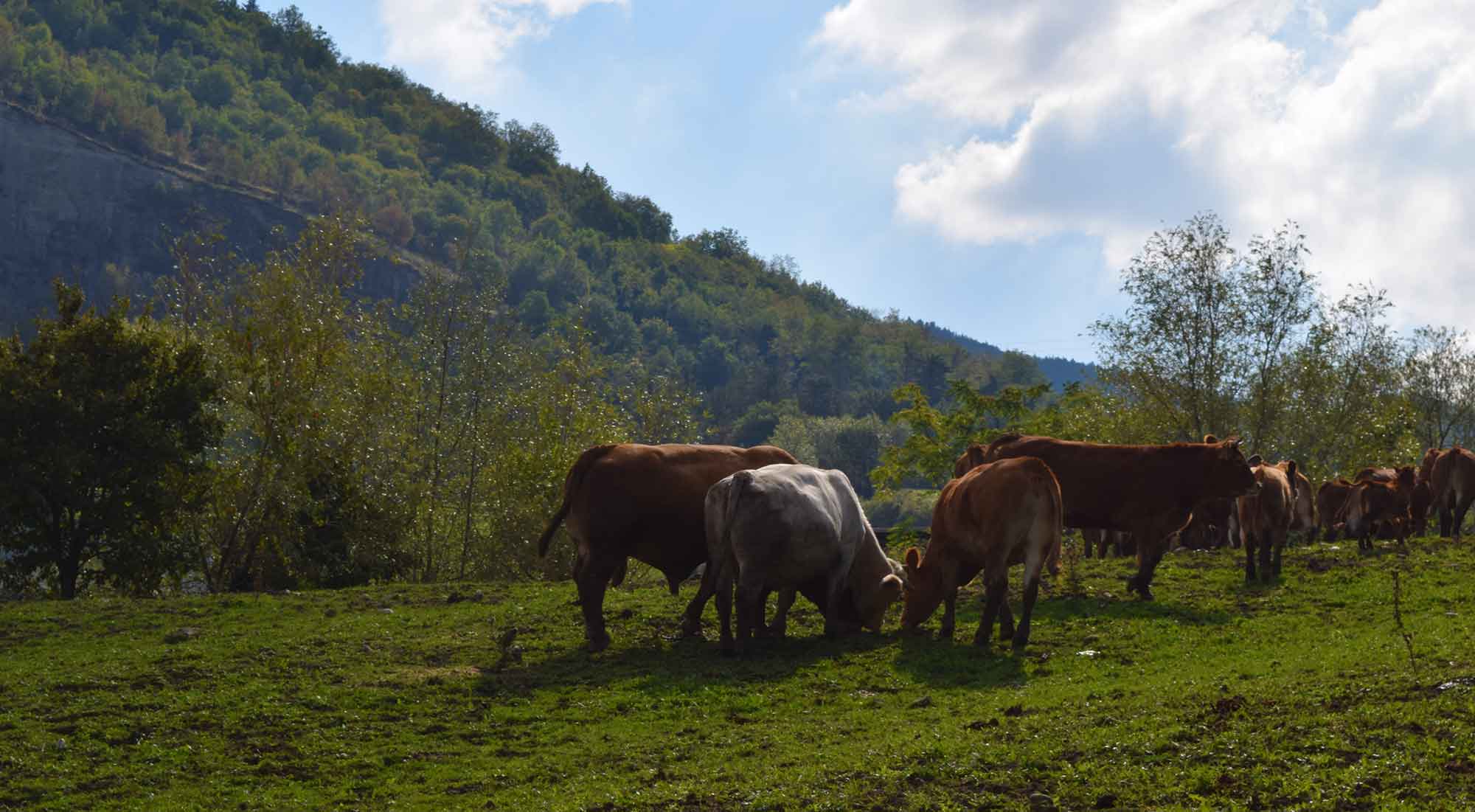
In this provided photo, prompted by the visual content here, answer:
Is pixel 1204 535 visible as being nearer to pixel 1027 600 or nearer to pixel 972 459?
pixel 972 459

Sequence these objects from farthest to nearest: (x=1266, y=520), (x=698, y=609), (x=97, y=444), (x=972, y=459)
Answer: (x=97, y=444) < (x=972, y=459) < (x=1266, y=520) < (x=698, y=609)

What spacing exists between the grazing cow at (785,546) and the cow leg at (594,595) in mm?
1417

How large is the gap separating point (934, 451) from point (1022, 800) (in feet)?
99.4

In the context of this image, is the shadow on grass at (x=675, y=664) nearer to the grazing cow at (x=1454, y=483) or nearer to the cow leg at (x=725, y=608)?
the cow leg at (x=725, y=608)

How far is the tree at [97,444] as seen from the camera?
75.8ft

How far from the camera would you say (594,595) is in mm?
16281

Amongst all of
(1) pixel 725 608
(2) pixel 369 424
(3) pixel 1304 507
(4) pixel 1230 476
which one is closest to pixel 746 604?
(1) pixel 725 608

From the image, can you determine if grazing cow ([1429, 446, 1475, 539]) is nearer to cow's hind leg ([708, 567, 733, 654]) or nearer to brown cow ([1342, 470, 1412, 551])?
brown cow ([1342, 470, 1412, 551])

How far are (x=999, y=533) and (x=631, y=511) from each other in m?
4.74

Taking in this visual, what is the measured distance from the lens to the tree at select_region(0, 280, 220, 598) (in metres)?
23.1

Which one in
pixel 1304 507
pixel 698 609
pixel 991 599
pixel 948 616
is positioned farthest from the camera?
pixel 1304 507

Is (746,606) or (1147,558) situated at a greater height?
(1147,558)

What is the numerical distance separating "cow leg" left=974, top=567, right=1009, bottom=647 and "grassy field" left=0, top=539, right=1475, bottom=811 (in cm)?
24

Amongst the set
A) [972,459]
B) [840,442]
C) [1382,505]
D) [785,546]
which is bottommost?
[785,546]
